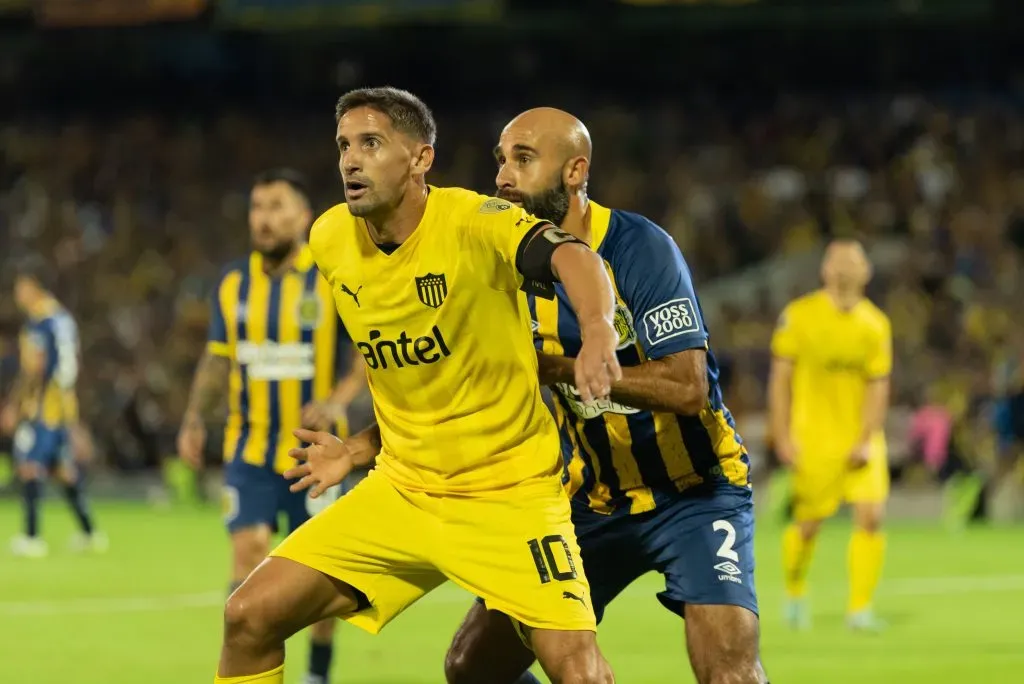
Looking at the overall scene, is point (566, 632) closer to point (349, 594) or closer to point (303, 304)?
point (349, 594)

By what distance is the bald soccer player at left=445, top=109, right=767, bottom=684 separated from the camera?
5105 mm

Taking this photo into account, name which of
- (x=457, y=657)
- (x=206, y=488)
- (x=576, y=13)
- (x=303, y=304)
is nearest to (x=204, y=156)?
(x=576, y=13)

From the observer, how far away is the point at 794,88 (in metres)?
25.7

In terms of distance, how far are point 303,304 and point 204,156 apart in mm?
20111

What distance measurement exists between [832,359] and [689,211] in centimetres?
1317

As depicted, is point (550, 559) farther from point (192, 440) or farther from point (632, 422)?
point (192, 440)

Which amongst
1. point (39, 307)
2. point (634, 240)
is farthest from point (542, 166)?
point (39, 307)

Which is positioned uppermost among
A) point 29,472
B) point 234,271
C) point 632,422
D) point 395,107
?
point 395,107

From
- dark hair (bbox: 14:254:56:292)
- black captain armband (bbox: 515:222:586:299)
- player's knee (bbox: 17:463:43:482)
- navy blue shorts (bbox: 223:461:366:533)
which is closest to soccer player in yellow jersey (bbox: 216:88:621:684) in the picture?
black captain armband (bbox: 515:222:586:299)

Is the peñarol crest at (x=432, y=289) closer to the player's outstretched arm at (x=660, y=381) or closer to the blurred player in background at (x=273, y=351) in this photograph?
the player's outstretched arm at (x=660, y=381)

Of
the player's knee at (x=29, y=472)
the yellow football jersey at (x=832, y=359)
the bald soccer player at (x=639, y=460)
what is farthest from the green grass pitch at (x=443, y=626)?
the bald soccer player at (x=639, y=460)

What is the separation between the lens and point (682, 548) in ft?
17.5

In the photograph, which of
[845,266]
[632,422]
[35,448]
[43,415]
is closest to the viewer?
[632,422]

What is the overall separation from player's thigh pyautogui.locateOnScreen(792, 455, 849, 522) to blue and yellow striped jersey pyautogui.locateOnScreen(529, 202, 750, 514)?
4732 millimetres
